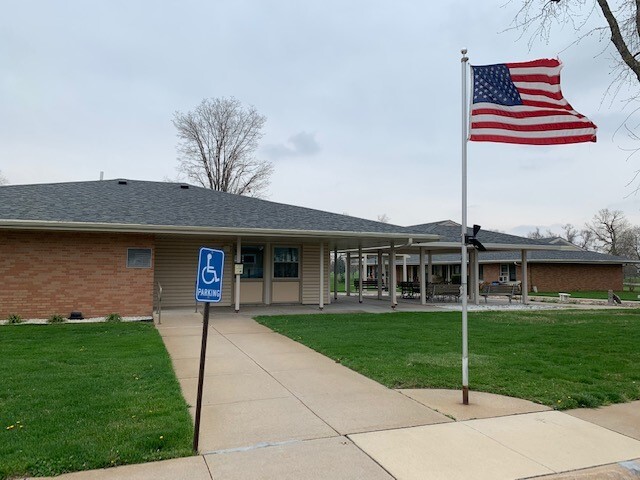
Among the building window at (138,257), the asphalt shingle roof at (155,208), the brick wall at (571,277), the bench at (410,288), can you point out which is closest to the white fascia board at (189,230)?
the asphalt shingle roof at (155,208)

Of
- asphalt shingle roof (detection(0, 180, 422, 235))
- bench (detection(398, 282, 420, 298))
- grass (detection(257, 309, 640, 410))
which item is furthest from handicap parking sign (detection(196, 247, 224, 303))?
bench (detection(398, 282, 420, 298))

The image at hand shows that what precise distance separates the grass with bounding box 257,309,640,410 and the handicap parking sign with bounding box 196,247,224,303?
3436mm

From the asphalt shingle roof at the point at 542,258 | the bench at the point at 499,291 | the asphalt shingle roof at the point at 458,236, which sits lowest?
the bench at the point at 499,291

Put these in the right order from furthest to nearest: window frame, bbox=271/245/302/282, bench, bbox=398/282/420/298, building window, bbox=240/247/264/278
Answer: bench, bbox=398/282/420/298 < window frame, bbox=271/245/302/282 < building window, bbox=240/247/264/278

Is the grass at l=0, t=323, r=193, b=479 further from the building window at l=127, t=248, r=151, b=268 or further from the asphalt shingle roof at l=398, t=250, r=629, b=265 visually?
the asphalt shingle roof at l=398, t=250, r=629, b=265

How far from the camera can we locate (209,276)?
14.1ft

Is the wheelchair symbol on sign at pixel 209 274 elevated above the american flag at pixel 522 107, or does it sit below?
below

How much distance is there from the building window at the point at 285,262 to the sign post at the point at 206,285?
44.9 feet

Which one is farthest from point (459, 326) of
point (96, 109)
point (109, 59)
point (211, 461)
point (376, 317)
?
point (96, 109)

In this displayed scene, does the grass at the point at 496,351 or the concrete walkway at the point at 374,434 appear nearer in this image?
the concrete walkway at the point at 374,434

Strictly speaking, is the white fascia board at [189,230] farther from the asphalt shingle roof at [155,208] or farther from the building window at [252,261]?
the building window at [252,261]

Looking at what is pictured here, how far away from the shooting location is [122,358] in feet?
26.2

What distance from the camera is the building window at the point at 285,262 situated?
1809 cm

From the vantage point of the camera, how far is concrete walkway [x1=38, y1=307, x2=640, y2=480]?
Answer: 12.8 ft
